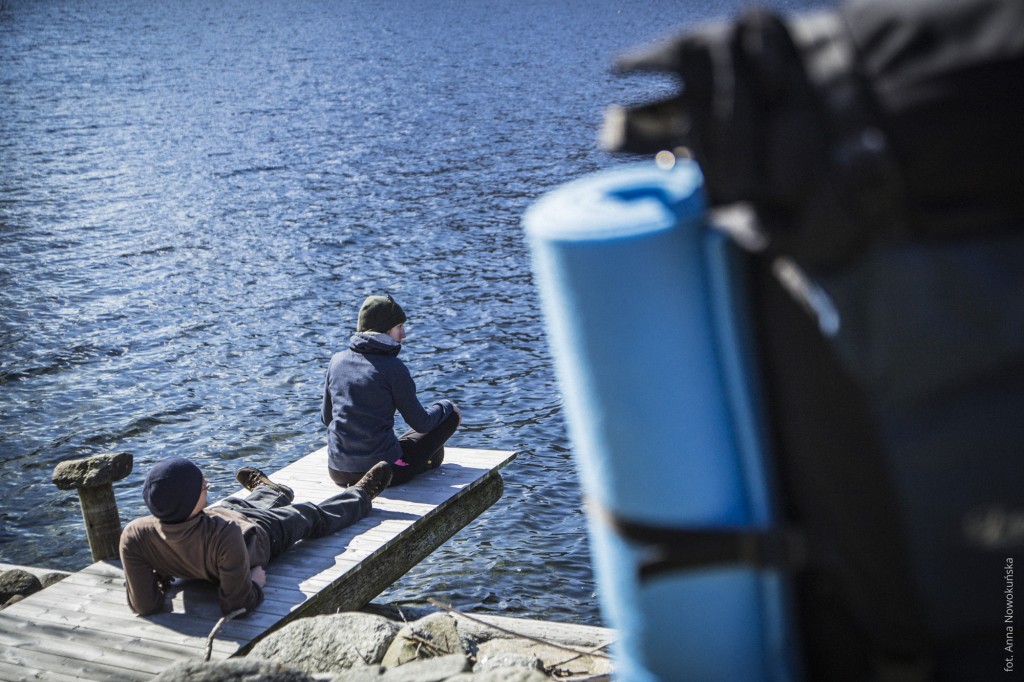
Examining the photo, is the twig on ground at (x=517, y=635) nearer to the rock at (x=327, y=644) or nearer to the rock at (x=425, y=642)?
the rock at (x=425, y=642)

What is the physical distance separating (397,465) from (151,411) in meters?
5.90

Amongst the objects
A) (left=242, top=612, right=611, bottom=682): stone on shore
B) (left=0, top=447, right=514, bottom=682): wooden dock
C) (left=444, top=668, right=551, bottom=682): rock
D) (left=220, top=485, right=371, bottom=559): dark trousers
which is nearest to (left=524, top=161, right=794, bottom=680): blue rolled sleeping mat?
(left=444, top=668, right=551, bottom=682): rock

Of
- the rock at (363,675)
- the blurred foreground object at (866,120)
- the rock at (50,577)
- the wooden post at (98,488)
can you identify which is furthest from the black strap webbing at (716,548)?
the rock at (50,577)

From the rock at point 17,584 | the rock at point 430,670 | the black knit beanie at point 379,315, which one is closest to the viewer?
the rock at point 430,670

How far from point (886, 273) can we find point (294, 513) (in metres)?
5.79

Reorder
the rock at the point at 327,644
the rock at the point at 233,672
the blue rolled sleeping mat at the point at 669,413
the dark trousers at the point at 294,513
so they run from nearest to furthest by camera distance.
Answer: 1. the blue rolled sleeping mat at the point at 669,413
2. the rock at the point at 233,672
3. the rock at the point at 327,644
4. the dark trousers at the point at 294,513

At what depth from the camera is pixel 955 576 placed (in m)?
2.23

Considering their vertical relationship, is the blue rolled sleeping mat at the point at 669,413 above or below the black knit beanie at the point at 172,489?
above

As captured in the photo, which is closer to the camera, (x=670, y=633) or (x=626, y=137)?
(x=626, y=137)

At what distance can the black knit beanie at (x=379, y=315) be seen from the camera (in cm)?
816

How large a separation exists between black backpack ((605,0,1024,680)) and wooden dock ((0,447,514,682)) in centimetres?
475

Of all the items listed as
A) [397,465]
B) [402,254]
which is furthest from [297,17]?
[397,465]

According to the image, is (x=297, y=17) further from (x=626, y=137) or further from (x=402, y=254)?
(x=626, y=137)

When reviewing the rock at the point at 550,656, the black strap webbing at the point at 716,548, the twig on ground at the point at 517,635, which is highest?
the black strap webbing at the point at 716,548
